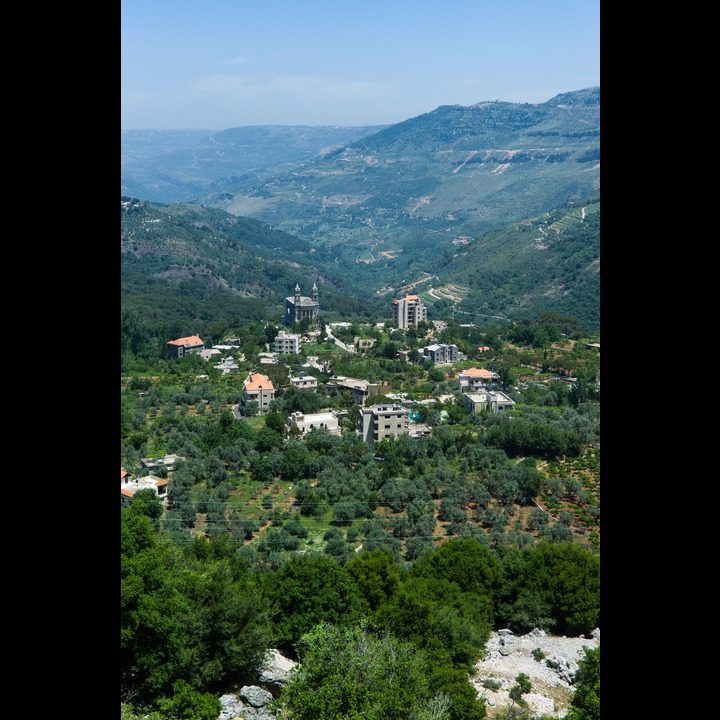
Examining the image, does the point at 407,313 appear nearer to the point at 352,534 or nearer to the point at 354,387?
the point at 354,387

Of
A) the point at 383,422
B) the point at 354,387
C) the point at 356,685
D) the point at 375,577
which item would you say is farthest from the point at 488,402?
the point at 356,685

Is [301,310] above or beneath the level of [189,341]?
above

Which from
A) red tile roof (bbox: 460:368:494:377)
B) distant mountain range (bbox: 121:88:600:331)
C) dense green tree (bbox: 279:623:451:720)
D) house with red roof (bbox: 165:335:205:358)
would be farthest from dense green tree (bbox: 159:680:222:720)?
house with red roof (bbox: 165:335:205:358)

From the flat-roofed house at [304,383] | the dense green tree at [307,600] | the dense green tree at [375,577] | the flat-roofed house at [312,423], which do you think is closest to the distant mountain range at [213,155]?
the flat-roofed house at [304,383]

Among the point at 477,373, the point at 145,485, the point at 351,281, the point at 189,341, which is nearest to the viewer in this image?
the point at 145,485

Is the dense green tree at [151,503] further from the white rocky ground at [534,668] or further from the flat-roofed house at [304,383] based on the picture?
the flat-roofed house at [304,383]

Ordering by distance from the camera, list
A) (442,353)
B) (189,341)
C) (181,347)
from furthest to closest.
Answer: (189,341), (181,347), (442,353)

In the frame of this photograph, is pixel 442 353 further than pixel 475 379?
Yes
